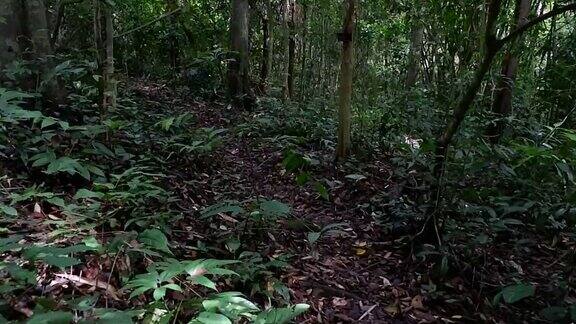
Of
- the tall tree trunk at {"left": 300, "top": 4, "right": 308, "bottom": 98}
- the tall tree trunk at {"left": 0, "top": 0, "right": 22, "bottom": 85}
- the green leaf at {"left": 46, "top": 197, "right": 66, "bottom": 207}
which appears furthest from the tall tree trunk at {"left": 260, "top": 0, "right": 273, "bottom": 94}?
the green leaf at {"left": 46, "top": 197, "right": 66, "bottom": 207}

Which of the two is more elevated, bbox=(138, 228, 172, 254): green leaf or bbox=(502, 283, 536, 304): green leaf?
bbox=(138, 228, 172, 254): green leaf

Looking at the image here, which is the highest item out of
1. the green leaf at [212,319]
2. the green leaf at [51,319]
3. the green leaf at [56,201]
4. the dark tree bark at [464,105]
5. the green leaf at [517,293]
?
the dark tree bark at [464,105]

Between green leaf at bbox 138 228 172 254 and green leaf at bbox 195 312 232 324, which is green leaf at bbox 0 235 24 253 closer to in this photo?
green leaf at bbox 138 228 172 254

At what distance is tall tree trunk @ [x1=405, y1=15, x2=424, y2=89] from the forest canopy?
378mm

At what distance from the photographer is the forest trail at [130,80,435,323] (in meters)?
2.66

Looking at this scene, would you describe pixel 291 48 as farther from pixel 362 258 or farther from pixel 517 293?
pixel 517 293

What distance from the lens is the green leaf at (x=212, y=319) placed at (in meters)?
1.59

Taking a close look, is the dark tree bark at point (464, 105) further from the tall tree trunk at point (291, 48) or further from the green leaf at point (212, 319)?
the tall tree trunk at point (291, 48)

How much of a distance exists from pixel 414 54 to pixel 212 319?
18.0 ft

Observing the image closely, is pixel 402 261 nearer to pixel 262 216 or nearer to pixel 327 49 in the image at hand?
pixel 262 216

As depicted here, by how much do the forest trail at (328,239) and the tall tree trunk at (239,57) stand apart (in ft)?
7.52

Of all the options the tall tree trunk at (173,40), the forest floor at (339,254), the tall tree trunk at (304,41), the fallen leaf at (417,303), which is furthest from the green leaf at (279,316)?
the tall tree trunk at (173,40)

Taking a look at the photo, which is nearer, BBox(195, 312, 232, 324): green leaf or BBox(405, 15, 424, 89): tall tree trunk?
BBox(195, 312, 232, 324): green leaf

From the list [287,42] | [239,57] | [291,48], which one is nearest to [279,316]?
[239,57]
